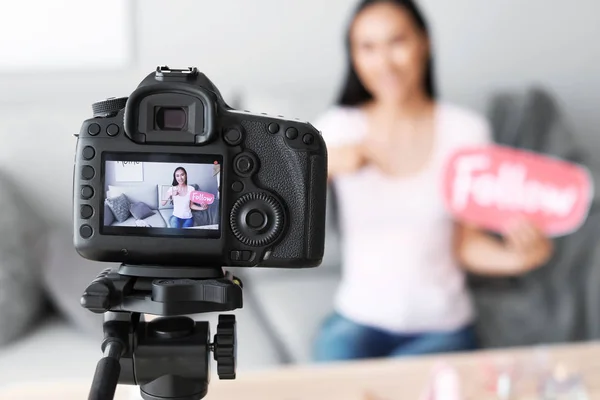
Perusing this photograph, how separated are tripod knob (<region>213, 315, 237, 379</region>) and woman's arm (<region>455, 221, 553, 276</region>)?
1.17 m

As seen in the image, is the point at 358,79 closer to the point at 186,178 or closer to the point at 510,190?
the point at 510,190

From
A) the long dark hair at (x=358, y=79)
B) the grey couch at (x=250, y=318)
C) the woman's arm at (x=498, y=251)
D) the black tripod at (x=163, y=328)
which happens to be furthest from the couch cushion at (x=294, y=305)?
the black tripod at (x=163, y=328)

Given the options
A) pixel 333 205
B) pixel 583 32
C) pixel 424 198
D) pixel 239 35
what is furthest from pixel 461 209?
pixel 583 32

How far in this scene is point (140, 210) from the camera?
0.45 meters

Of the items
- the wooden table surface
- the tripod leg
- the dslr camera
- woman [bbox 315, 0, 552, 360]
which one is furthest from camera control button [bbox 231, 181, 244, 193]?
woman [bbox 315, 0, 552, 360]

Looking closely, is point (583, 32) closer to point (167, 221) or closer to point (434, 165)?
point (434, 165)

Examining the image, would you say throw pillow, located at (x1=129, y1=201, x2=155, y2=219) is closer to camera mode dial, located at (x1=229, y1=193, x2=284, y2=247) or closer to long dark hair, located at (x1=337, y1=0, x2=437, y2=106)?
camera mode dial, located at (x1=229, y1=193, x2=284, y2=247)

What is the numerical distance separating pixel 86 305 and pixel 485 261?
126 centimetres

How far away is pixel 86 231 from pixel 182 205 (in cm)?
6

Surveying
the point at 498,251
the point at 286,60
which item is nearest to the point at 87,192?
the point at 498,251

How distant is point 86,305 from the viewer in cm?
44

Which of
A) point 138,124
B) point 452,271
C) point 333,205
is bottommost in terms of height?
point 452,271

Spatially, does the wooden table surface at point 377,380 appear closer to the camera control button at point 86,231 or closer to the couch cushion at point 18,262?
the couch cushion at point 18,262

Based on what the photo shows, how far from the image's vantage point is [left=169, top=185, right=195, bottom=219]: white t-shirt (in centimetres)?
45
